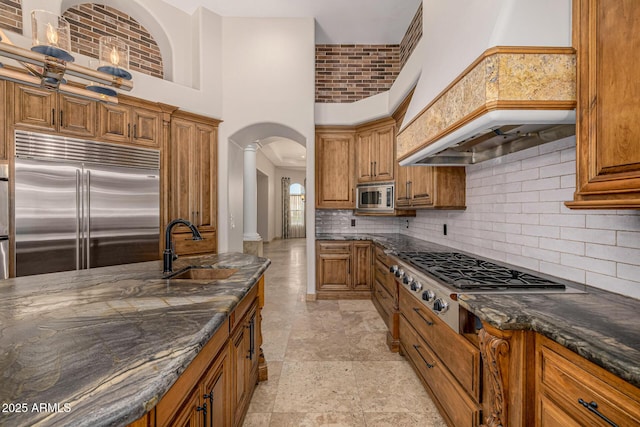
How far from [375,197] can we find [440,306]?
256 centimetres

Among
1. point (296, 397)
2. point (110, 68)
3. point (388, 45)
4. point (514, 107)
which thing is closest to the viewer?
point (514, 107)

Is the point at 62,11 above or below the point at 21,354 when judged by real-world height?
above

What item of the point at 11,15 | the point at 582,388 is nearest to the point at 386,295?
the point at 582,388

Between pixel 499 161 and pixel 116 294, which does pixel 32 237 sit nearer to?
pixel 116 294

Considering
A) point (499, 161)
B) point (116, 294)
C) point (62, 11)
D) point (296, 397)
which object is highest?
point (62, 11)

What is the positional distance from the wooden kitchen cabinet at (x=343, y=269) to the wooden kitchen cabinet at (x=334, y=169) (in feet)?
2.13

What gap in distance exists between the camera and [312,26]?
4.09 m

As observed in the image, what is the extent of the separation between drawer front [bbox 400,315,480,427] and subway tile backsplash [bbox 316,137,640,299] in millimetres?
874

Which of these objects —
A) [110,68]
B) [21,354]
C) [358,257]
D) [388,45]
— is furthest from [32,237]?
[388,45]

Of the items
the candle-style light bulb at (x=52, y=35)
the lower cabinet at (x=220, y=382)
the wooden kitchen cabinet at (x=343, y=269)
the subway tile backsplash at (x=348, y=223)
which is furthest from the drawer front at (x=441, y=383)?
the candle-style light bulb at (x=52, y=35)

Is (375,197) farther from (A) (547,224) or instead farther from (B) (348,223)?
(A) (547,224)

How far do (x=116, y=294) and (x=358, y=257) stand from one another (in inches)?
128

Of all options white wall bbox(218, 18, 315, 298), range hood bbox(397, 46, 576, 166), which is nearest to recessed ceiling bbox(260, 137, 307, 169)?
white wall bbox(218, 18, 315, 298)

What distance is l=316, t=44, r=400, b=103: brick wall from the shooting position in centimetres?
474
